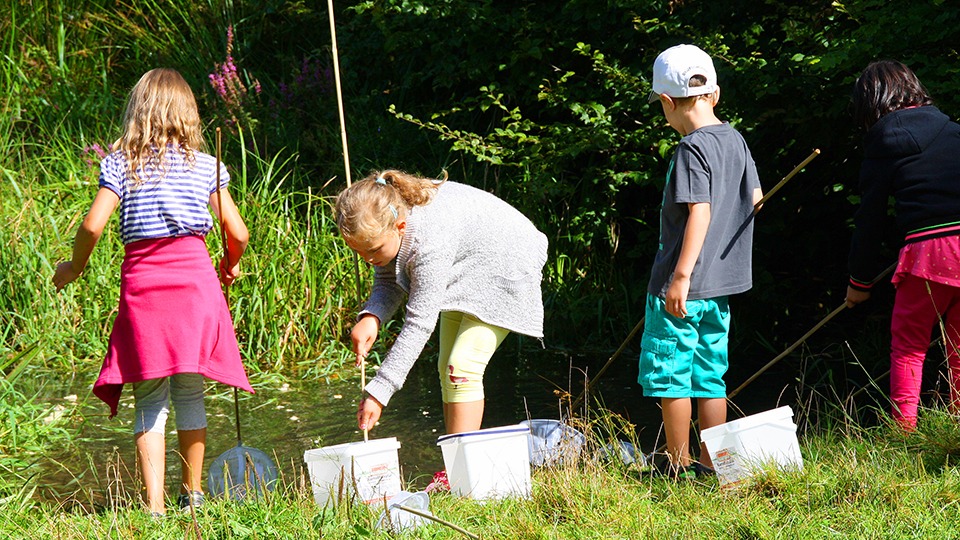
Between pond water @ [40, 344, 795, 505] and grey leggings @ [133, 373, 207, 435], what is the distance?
60 cm

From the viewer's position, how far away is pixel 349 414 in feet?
16.8

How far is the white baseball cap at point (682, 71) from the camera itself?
11.7ft

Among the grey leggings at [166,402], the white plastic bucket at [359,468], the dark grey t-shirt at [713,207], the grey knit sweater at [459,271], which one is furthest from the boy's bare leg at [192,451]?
the dark grey t-shirt at [713,207]

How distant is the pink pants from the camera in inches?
153

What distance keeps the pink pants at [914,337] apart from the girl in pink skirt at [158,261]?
7.83 feet

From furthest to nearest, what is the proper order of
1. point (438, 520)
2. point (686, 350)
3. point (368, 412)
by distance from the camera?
point (686, 350), point (368, 412), point (438, 520)

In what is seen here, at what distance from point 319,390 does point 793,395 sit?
7.82 feet

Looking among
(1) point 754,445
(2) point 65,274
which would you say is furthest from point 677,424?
(2) point 65,274

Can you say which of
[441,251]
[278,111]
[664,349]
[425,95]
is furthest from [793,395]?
[278,111]

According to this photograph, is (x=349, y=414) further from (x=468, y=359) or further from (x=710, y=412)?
(x=710, y=412)

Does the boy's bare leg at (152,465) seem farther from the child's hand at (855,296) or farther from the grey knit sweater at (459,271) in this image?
the child's hand at (855,296)

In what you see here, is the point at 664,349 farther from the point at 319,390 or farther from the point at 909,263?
the point at 319,390

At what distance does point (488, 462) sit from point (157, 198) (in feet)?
4.60

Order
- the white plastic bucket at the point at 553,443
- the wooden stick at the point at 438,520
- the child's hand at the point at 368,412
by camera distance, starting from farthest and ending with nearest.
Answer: the white plastic bucket at the point at 553,443 < the child's hand at the point at 368,412 < the wooden stick at the point at 438,520
